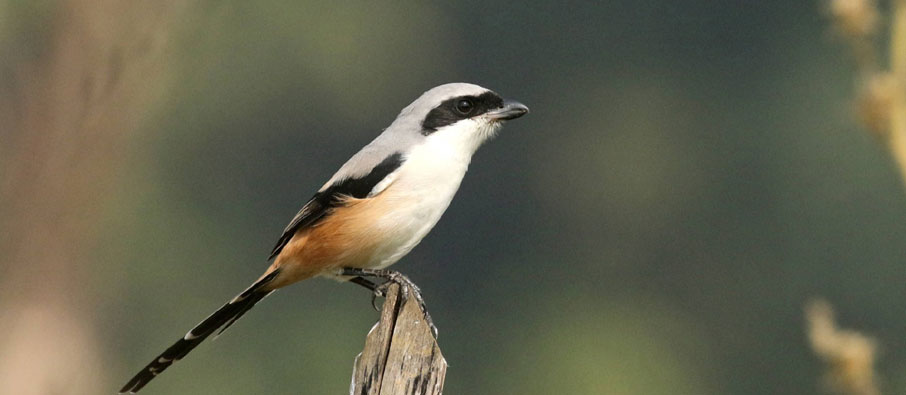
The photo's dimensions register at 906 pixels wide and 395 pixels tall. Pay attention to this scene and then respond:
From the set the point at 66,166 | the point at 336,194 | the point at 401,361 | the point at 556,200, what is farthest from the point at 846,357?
the point at 556,200

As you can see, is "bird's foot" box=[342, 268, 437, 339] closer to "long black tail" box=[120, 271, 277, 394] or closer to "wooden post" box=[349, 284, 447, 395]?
"wooden post" box=[349, 284, 447, 395]

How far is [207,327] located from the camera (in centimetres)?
288

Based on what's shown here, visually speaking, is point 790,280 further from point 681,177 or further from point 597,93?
point 597,93

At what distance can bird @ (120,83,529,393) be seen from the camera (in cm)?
282

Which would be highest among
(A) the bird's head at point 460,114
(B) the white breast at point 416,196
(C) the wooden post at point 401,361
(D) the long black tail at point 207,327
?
(A) the bird's head at point 460,114

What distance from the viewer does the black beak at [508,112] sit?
10.1 ft

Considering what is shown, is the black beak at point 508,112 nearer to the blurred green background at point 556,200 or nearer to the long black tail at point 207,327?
the long black tail at point 207,327

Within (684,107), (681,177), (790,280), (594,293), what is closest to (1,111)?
(790,280)

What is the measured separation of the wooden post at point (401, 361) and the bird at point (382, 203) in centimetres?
45

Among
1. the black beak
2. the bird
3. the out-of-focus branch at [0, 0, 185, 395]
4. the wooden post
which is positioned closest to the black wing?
the bird

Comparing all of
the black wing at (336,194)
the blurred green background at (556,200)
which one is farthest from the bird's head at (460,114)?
the blurred green background at (556,200)

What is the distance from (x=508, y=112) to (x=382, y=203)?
401mm

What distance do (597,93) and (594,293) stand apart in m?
4.61

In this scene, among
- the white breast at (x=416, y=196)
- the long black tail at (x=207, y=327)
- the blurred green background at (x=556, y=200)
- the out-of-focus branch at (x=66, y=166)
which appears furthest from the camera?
the blurred green background at (x=556, y=200)
